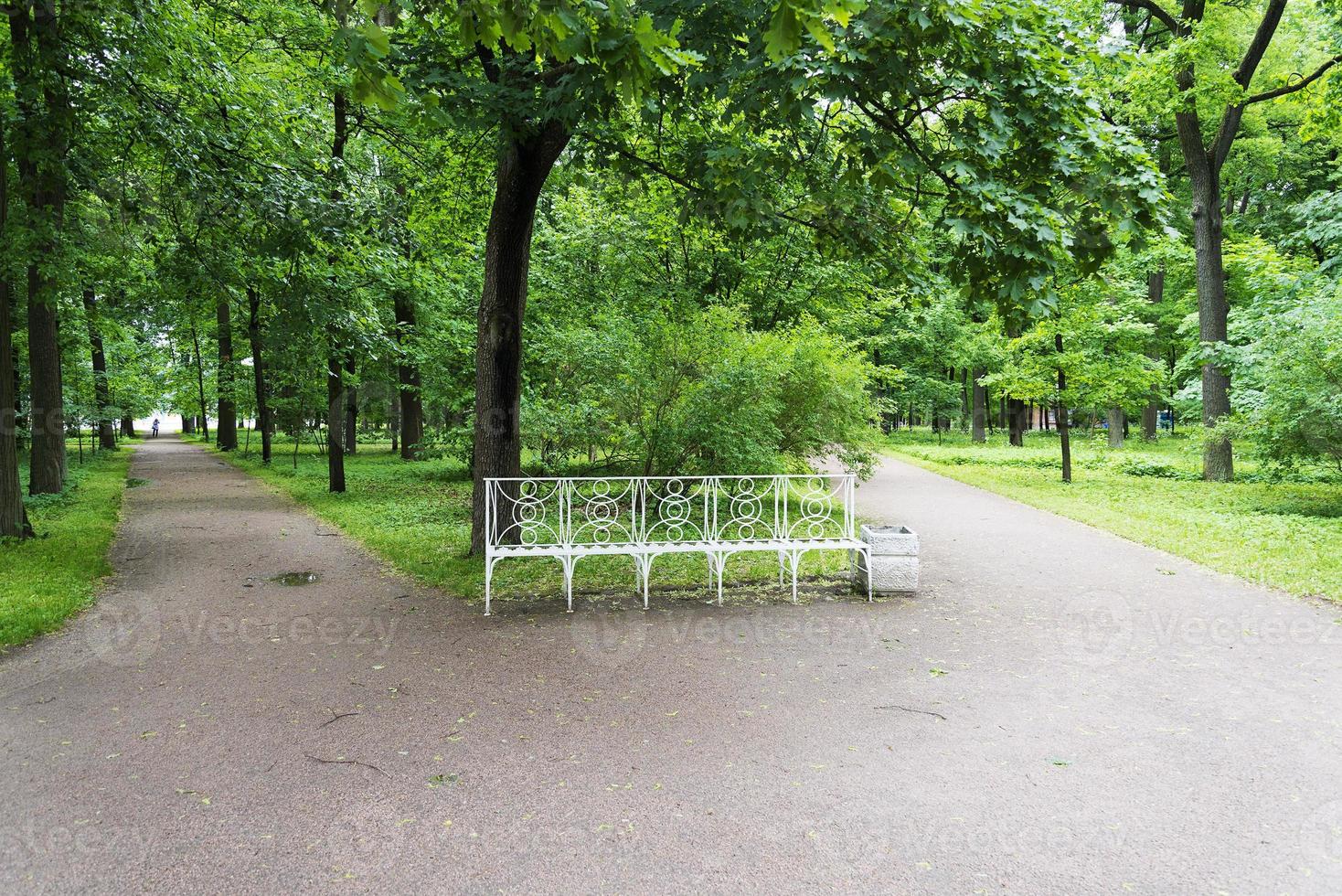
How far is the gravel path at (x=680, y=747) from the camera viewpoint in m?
2.70

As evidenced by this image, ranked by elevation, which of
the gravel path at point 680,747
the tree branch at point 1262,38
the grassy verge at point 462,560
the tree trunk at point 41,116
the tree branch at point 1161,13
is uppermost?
the tree branch at point 1161,13

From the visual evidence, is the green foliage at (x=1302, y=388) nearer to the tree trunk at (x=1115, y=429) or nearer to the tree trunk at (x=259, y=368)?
the tree trunk at (x=1115, y=429)

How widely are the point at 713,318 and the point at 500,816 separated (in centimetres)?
757

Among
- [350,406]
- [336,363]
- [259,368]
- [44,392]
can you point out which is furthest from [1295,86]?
[259,368]

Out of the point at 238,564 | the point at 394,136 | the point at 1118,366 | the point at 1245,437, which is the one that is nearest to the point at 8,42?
the point at 394,136

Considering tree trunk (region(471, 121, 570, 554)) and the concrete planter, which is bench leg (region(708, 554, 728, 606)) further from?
tree trunk (region(471, 121, 570, 554))

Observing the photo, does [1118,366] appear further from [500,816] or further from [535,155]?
[500,816]

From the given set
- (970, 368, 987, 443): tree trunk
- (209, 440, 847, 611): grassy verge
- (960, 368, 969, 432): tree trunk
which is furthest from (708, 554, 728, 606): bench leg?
(960, 368, 969, 432): tree trunk

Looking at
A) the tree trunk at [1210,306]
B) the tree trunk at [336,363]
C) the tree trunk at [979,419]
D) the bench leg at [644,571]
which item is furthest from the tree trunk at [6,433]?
the tree trunk at [979,419]

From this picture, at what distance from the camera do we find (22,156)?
780 centimetres

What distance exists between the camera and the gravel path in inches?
106

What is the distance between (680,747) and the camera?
366 cm

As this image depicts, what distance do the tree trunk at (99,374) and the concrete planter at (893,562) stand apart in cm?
1886

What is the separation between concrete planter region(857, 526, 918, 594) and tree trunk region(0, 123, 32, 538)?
8950 mm
